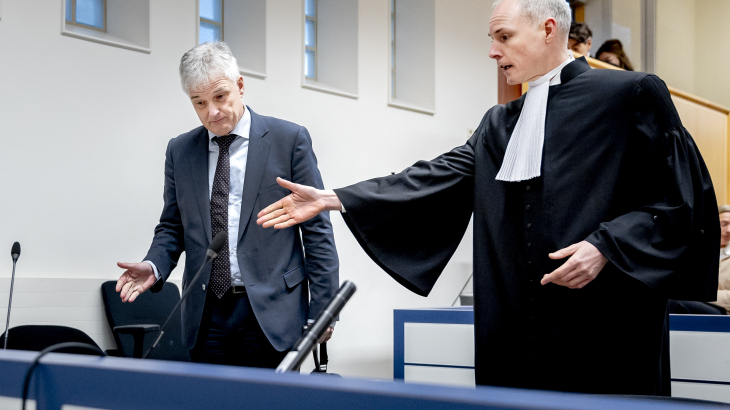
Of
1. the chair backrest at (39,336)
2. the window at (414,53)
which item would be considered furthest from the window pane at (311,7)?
the chair backrest at (39,336)

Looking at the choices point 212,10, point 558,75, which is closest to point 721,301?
point 558,75

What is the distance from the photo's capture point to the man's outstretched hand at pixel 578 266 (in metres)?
1.64

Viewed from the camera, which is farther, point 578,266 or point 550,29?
point 550,29

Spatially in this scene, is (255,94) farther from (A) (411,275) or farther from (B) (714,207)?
(B) (714,207)

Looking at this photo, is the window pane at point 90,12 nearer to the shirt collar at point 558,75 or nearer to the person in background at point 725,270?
the shirt collar at point 558,75

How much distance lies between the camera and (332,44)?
7305mm

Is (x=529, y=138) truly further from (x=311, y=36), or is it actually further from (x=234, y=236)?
(x=311, y=36)

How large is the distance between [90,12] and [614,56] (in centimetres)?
599

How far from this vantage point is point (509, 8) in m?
2.01

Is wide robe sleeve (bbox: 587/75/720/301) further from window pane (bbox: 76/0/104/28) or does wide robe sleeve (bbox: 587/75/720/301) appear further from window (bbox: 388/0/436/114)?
window (bbox: 388/0/436/114)

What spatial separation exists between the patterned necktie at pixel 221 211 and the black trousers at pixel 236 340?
53mm

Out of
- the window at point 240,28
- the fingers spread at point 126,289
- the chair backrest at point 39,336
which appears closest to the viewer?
the fingers spread at point 126,289

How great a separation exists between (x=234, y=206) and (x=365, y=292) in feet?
15.3

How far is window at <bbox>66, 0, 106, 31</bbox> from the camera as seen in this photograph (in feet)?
18.1
